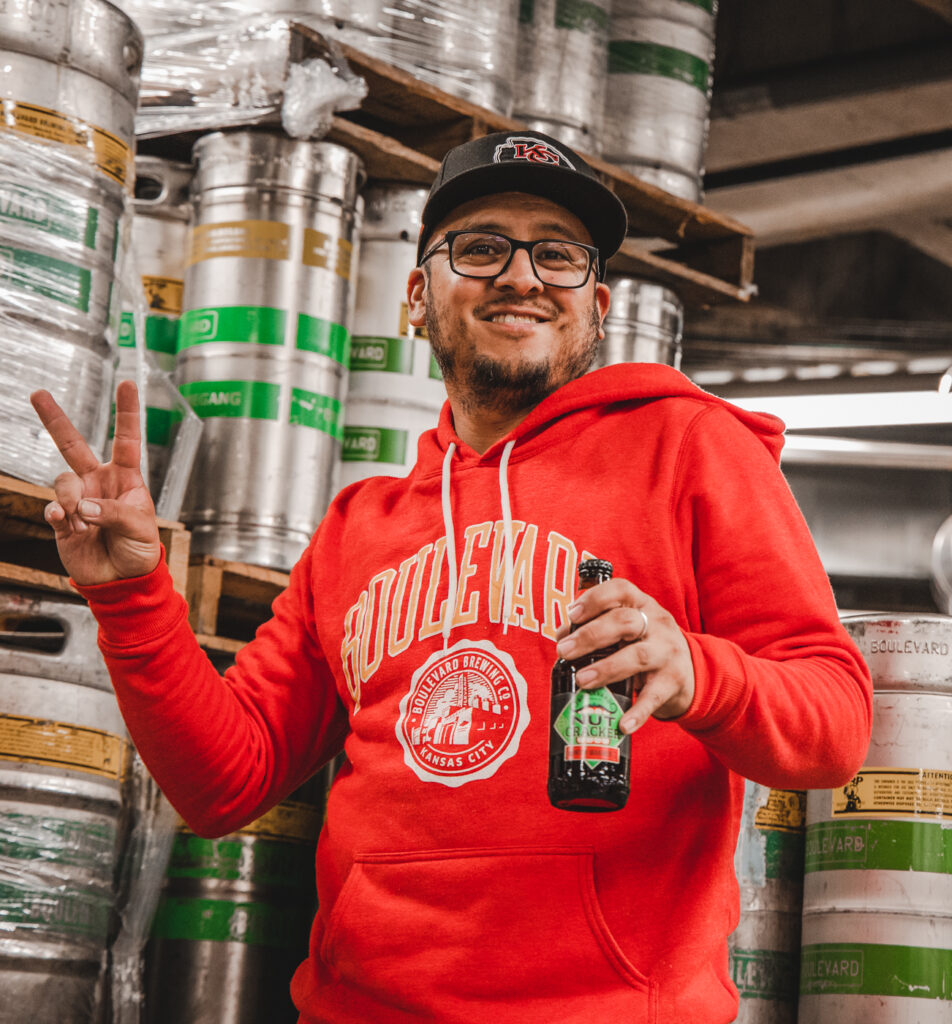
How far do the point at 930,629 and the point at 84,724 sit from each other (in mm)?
2103

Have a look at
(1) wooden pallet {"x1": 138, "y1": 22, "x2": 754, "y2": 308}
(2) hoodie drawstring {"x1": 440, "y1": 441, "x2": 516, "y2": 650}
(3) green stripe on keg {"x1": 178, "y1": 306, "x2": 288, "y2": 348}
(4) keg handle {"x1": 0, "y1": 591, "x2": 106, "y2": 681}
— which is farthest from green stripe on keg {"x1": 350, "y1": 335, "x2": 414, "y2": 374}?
(2) hoodie drawstring {"x1": 440, "y1": 441, "x2": 516, "y2": 650}

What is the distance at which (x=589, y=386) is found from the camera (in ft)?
8.23

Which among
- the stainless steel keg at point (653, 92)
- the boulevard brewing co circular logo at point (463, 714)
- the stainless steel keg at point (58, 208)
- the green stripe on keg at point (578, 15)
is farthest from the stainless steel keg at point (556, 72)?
the boulevard brewing co circular logo at point (463, 714)

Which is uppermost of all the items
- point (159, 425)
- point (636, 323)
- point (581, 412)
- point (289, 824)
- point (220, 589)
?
point (636, 323)

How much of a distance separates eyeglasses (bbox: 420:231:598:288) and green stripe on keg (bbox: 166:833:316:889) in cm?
178

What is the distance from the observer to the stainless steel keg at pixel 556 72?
4867 millimetres

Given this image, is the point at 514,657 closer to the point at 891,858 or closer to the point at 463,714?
the point at 463,714

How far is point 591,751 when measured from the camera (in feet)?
5.99

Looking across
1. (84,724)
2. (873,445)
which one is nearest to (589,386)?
(84,724)

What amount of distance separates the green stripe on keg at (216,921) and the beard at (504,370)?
1.66 metres

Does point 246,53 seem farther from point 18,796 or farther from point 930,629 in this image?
point 930,629

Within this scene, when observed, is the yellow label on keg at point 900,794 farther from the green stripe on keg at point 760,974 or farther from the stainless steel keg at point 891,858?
the green stripe on keg at point 760,974

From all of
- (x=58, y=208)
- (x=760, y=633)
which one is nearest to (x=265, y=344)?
(x=58, y=208)

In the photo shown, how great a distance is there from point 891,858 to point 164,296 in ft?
8.57
